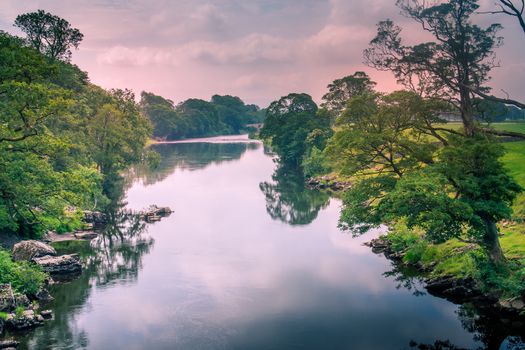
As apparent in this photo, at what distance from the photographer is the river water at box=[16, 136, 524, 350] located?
88.1ft

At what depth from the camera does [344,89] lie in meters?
105

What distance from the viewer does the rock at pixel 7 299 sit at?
92.5 feet

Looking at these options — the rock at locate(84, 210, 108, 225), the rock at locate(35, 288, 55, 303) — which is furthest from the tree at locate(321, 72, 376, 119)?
the rock at locate(35, 288, 55, 303)

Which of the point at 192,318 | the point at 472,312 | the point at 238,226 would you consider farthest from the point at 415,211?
the point at 238,226

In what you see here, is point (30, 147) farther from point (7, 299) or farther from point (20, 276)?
point (7, 299)

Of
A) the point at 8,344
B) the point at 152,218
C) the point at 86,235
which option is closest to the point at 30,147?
the point at 8,344

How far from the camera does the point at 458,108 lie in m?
30.7

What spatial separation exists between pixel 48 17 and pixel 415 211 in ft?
195

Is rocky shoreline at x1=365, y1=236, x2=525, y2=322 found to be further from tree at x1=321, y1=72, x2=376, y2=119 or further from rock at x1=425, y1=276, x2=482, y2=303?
tree at x1=321, y1=72, x2=376, y2=119

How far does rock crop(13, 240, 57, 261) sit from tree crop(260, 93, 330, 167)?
A: 243 ft

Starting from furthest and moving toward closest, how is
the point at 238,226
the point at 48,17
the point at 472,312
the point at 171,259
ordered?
the point at 48,17 → the point at 238,226 → the point at 171,259 → the point at 472,312

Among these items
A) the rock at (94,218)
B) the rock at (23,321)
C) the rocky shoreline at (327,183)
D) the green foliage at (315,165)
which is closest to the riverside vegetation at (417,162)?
the rock at (23,321)

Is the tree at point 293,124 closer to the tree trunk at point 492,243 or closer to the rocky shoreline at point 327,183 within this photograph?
the rocky shoreline at point 327,183

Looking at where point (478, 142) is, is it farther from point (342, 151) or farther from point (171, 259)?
point (171, 259)
